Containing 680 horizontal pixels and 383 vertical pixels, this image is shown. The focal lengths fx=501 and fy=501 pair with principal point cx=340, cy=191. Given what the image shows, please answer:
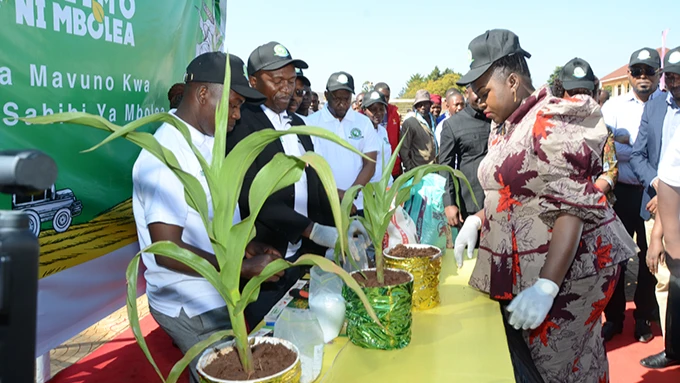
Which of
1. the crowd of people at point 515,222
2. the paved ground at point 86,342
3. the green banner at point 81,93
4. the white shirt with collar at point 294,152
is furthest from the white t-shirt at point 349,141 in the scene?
the paved ground at point 86,342

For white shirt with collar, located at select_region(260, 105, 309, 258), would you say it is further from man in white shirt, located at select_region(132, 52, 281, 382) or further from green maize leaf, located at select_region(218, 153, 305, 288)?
green maize leaf, located at select_region(218, 153, 305, 288)

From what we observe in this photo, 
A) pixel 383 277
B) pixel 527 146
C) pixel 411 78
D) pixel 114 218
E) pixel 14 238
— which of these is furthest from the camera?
pixel 411 78

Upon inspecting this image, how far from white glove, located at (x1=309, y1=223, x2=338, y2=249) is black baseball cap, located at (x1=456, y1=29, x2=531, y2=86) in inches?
35.2

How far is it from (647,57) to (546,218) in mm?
2749

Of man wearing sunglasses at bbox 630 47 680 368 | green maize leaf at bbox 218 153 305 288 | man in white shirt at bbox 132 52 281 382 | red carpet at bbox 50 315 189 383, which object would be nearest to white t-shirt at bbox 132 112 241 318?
man in white shirt at bbox 132 52 281 382

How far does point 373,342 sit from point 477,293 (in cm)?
71

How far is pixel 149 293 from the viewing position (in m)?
1.90

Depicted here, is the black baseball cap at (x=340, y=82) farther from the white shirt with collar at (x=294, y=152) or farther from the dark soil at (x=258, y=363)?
the dark soil at (x=258, y=363)

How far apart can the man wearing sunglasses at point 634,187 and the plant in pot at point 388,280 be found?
7.67 feet

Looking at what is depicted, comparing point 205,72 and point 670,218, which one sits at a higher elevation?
point 205,72

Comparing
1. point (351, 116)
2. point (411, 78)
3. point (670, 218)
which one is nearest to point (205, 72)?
point (670, 218)

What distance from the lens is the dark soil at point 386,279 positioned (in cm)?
153

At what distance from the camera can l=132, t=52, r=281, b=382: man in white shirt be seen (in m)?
1.67

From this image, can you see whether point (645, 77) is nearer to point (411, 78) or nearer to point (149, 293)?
point (149, 293)
